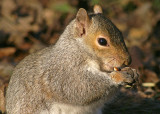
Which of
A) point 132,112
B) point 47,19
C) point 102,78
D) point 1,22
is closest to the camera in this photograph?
point 102,78

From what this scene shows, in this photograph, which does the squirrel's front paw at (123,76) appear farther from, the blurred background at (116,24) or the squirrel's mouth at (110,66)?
the blurred background at (116,24)

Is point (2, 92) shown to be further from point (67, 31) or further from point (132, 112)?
point (132, 112)

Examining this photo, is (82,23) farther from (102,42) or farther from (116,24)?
(116,24)

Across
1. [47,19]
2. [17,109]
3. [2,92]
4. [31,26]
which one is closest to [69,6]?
[47,19]

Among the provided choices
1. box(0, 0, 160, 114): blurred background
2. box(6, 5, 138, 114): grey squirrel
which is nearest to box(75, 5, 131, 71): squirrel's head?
box(6, 5, 138, 114): grey squirrel

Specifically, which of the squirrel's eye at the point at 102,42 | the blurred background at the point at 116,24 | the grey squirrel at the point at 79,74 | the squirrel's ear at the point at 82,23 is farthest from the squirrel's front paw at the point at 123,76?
the blurred background at the point at 116,24

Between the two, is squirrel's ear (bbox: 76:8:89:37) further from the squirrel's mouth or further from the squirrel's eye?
the squirrel's mouth

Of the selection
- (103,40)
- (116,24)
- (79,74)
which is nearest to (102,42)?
(103,40)
